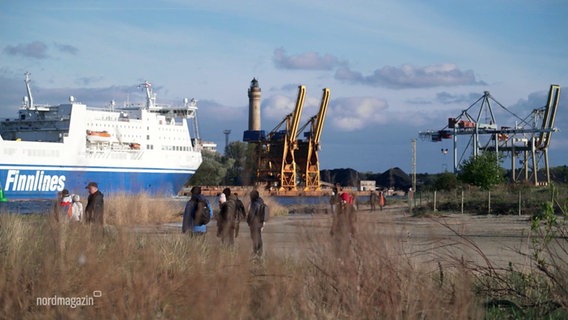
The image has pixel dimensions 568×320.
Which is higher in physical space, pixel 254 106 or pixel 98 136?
pixel 254 106

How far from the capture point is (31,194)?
52.7 m

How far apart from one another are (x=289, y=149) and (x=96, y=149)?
20.8 m

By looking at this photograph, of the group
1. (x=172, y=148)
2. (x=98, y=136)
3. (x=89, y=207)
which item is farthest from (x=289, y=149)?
(x=89, y=207)

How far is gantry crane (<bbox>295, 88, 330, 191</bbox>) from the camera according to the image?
73.4 m

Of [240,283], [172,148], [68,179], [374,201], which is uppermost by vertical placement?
[172,148]

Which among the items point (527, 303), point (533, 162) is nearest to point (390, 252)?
point (527, 303)

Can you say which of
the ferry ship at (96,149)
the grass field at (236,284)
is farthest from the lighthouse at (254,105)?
the grass field at (236,284)

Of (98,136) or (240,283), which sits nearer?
(240,283)

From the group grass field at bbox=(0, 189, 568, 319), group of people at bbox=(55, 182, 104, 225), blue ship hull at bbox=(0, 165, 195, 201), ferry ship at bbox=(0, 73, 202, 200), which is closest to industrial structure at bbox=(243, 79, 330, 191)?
ferry ship at bbox=(0, 73, 202, 200)

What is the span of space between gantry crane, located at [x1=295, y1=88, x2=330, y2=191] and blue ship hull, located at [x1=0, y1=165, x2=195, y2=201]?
1624 cm

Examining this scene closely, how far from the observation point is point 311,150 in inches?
2881

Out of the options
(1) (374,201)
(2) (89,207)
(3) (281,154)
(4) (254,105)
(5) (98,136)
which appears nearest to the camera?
(1) (374,201)

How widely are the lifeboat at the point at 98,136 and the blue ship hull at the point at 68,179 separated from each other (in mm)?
2875

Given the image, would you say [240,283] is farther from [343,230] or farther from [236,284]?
[343,230]
